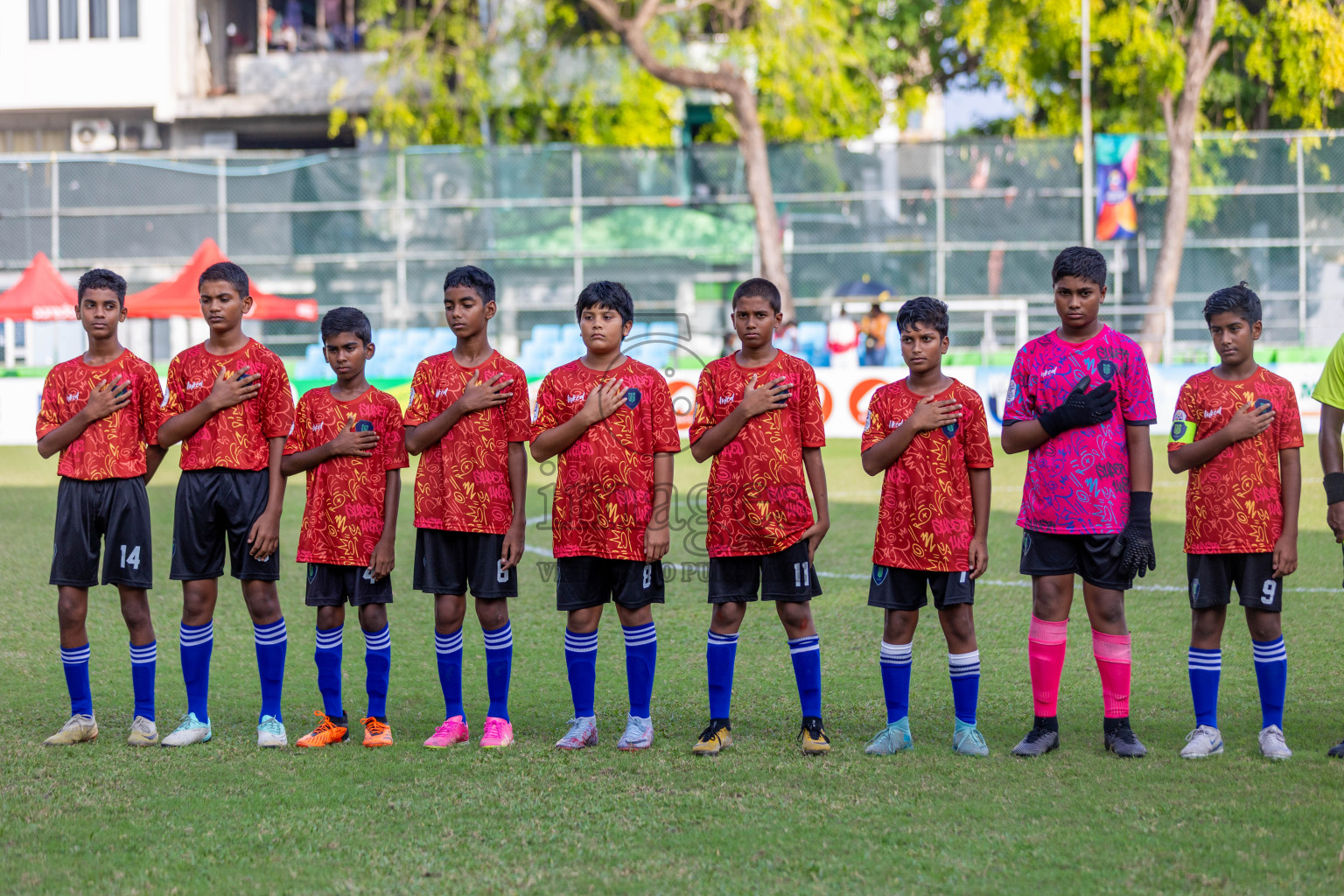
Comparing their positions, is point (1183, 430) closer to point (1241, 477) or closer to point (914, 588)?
point (1241, 477)

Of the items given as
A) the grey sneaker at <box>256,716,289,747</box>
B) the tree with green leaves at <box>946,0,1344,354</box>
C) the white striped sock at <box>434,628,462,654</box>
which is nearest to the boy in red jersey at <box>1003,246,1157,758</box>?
the white striped sock at <box>434,628,462,654</box>

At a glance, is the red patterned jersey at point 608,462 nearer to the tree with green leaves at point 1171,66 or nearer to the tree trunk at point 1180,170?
the tree with green leaves at point 1171,66

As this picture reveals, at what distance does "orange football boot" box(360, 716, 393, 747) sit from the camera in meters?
5.26

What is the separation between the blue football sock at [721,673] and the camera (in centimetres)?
521

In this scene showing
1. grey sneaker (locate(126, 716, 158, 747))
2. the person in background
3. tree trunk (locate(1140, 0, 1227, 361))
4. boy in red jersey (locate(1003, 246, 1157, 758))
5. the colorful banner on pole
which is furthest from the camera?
the colorful banner on pole

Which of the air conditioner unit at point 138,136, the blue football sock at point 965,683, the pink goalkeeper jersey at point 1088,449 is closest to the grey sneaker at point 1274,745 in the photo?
the pink goalkeeper jersey at point 1088,449

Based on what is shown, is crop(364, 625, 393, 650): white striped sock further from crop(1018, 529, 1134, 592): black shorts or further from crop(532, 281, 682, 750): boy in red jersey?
crop(1018, 529, 1134, 592): black shorts

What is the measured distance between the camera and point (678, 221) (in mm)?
28078

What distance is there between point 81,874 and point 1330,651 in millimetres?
5793

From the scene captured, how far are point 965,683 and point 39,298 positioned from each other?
23415 millimetres

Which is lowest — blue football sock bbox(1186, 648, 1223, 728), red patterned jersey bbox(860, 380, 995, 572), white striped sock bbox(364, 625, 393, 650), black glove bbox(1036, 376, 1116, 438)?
blue football sock bbox(1186, 648, 1223, 728)

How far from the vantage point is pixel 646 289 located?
28172 mm

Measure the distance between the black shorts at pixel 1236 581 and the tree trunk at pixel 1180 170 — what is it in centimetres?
2173

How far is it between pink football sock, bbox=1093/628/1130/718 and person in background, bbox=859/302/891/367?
18209 mm
